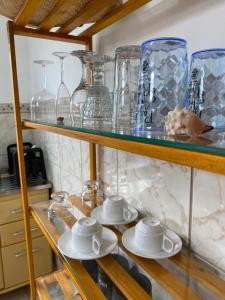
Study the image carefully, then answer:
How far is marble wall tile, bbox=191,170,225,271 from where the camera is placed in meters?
0.55

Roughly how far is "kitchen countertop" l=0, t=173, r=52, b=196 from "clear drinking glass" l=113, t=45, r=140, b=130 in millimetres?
1152

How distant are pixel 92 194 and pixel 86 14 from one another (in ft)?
2.22

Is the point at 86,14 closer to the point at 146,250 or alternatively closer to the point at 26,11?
the point at 26,11

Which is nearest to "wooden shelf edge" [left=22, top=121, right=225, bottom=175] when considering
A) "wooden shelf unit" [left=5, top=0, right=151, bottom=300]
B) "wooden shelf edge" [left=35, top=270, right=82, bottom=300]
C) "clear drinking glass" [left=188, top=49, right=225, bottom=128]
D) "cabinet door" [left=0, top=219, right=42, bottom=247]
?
"clear drinking glass" [left=188, top=49, right=225, bottom=128]

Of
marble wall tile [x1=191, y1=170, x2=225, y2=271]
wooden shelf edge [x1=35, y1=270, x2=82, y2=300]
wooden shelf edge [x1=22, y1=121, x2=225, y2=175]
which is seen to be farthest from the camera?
wooden shelf edge [x1=35, y1=270, x2=82, y2=300]

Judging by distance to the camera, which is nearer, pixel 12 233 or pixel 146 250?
pixel 146 250

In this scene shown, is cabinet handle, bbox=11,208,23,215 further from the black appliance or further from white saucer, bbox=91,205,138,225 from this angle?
white saucer, bbox=91,205,138,225

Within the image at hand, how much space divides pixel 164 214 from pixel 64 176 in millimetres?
837

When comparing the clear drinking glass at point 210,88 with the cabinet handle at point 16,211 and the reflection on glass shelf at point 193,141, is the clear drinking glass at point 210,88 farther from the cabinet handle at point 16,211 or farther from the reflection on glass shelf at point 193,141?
the cabinet handle at point 16,211

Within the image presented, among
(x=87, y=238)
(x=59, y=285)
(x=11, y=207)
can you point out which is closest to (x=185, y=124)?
(x=87, y=238)

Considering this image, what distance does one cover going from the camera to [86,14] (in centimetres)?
77

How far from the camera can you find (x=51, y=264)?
172cm

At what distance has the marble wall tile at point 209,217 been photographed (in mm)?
546

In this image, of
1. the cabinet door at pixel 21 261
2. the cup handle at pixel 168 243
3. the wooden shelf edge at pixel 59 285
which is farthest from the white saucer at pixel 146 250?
the cabinet door at pixel 21 261
